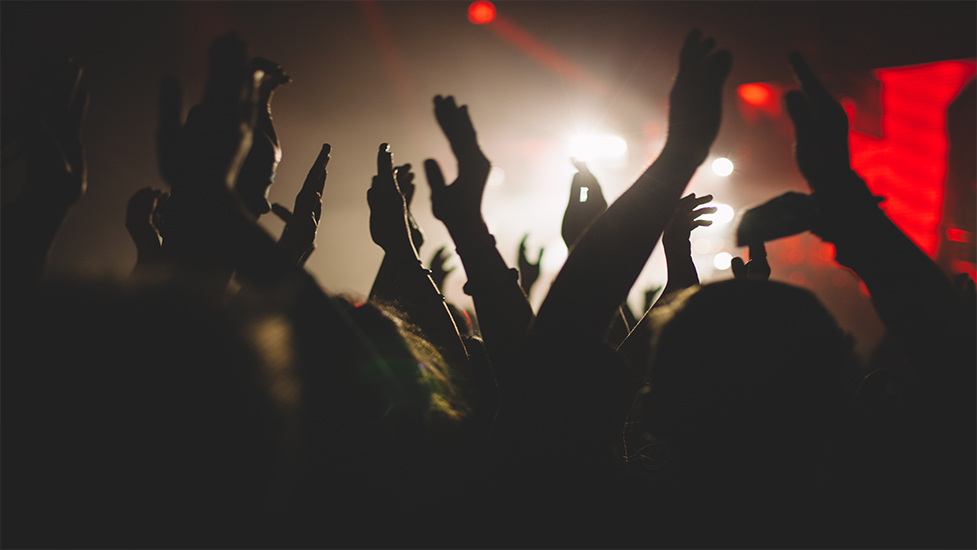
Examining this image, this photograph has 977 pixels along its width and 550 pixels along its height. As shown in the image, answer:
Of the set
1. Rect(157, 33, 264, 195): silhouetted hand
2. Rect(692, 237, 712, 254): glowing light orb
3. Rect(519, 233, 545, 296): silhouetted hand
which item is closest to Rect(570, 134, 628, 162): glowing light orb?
Rect(692, 237, 712, 254): glowing light orb

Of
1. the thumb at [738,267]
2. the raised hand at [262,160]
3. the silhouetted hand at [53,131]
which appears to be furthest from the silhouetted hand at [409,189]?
the thumb at [738,267]

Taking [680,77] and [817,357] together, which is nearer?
[817,357]

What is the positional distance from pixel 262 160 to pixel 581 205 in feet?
4.40

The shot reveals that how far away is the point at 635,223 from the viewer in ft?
2.67

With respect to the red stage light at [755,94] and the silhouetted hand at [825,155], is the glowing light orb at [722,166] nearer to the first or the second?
the red stage light at [755,94]

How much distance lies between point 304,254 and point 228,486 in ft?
4.54

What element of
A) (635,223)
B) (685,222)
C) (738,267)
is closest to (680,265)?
(685,222)

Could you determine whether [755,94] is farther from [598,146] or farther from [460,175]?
[460,175]

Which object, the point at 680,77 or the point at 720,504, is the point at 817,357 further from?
the point at 680,77

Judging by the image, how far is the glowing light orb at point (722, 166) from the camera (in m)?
8.77

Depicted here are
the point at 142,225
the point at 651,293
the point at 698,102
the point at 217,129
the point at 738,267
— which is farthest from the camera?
the point at 651,293

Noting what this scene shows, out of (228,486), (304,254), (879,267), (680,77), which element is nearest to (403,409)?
(228,486)

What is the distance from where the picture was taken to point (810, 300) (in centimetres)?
87

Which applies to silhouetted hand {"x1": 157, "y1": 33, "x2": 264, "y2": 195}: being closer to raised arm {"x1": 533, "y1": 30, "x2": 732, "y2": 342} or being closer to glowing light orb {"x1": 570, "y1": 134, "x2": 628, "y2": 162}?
raised arm {"x1": 533, "y1": 30, "x2": 732, "y2": 342}
